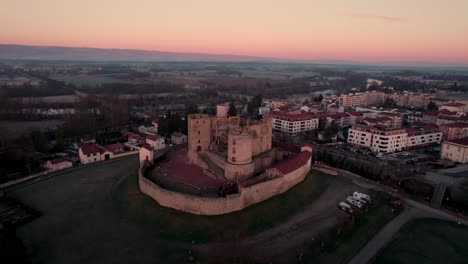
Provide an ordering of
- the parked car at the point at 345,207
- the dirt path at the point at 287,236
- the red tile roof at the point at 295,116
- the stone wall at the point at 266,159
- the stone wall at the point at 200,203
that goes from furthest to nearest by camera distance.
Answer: the red tile roof at the point at 295,116
the stone wall at the point at 266,159
the parked car at the point at 345,207
the stone wall at the point at 200,203
the dirt path at the point at 287,236

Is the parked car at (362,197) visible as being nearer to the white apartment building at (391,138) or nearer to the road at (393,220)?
the road at (393,220)

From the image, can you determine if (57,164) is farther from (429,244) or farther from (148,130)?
(429,244)

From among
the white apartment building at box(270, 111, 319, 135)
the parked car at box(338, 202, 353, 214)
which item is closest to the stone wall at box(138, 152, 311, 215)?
the parked car at box(338, 202, 353, 214)

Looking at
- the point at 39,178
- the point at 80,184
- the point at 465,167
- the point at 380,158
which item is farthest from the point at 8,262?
the point at 465,167

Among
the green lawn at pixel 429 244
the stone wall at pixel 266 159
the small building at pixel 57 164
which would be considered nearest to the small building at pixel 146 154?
the small building at pixel 57 164

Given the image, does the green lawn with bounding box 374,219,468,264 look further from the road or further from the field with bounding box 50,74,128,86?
the field with bounding box 50,74,128,86

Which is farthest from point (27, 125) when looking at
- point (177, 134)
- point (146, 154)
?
point (146, 154)
